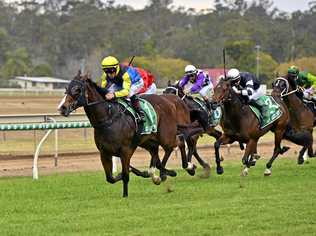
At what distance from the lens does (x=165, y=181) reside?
12.6 metres

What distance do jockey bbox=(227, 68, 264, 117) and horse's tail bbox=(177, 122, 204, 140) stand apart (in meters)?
1.06

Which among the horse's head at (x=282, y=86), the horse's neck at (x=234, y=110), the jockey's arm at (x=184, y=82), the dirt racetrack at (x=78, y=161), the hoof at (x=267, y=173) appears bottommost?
the dirt racetrack at (x=78, y=161)

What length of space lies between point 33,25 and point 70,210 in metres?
96.1

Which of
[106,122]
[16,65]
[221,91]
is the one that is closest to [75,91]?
[106,122]

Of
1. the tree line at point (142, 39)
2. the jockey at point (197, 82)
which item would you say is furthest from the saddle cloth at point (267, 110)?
the tree line at point (142, 39)

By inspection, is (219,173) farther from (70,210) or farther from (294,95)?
(70,210)

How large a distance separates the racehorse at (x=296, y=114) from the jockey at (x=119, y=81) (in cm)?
456

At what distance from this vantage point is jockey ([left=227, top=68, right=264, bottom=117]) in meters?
13.8

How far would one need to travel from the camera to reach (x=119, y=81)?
1179 cm

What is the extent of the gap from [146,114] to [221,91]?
1807mm

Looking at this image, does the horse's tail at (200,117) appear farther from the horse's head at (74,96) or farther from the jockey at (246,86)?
the horse's head at (74,96)

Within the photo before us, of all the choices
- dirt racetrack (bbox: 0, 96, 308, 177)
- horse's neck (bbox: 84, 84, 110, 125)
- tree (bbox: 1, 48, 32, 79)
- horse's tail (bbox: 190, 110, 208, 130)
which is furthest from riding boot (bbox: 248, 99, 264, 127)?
tree (bbox: 1, 48, 32, 79)

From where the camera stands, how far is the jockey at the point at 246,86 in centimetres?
1378

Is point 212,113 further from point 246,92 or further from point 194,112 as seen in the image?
point 246,92
